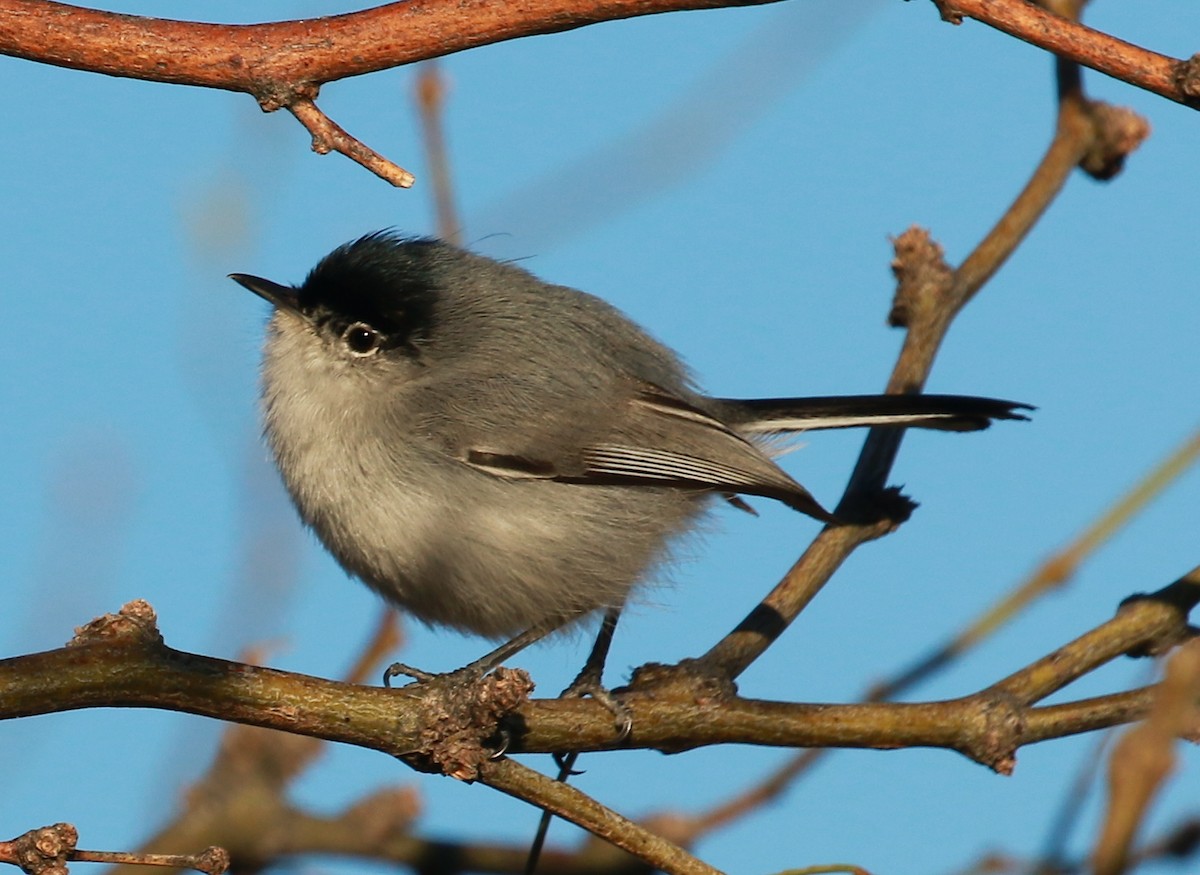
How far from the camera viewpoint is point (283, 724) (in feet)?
7.11

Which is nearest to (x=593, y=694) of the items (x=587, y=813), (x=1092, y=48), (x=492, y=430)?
(x=587, y=813)

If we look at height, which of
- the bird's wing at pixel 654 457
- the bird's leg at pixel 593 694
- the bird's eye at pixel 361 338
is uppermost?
the bird's eye at pixel 361 338

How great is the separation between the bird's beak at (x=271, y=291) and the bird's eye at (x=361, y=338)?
0.47ft

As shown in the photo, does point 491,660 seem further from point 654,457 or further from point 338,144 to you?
point 338,144

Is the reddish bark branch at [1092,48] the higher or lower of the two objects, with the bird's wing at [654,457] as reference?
lower

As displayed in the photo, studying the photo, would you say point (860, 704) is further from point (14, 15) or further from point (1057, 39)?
point (14, 15)

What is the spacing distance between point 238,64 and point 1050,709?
5.41 ft

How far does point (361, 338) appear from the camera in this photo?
3740 mm

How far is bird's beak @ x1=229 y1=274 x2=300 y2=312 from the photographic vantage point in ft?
12.1

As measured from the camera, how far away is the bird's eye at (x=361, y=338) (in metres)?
3.73

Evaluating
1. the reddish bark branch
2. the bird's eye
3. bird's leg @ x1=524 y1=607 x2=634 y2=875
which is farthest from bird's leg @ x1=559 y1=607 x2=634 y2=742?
the reddish bark branch

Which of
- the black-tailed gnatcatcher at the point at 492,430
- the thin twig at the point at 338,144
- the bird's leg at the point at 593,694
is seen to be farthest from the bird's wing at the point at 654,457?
the thin twig at the point at 338,144

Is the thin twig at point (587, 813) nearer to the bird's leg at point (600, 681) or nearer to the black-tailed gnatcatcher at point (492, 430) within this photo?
the bird's leg at point (600, 681)

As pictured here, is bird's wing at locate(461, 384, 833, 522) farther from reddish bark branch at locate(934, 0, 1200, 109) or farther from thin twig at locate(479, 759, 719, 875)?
reddish bark branch at locate(934, 0, 1200, 109)
